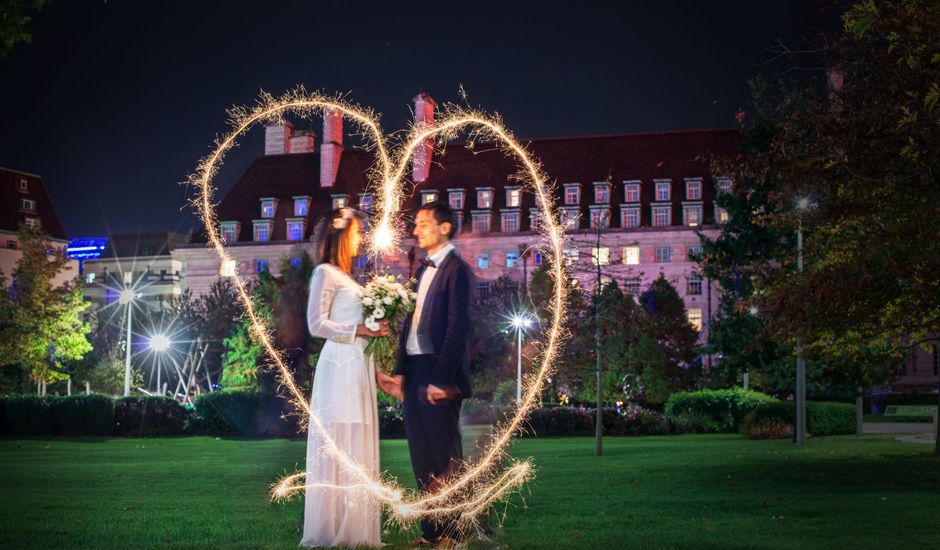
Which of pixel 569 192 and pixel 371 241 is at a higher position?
pixel 569 192

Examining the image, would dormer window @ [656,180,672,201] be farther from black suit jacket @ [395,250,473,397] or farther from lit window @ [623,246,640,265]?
black suit jacket @ [395,250,473,397]

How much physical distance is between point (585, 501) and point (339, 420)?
6.13m

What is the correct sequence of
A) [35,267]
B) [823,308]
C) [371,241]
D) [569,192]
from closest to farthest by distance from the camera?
1. [371,241]
2. [823,308]
3. [35,267]
4. [569,192]

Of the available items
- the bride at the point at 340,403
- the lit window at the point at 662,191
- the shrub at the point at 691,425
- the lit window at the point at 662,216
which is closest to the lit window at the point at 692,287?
the lit window at the point at 662,216

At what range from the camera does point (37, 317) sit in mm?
44312

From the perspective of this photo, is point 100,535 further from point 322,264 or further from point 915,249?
point 915,249

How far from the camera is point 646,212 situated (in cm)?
8750

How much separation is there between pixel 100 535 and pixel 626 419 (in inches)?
1213

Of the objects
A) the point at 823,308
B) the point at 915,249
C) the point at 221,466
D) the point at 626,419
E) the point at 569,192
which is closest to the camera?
the point at 915,249

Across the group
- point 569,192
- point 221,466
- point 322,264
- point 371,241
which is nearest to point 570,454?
point 221,466

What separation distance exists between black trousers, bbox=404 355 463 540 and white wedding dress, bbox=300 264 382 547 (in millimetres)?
401

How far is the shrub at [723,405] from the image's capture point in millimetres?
40094

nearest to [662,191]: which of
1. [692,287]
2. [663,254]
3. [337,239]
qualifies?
[663,254]

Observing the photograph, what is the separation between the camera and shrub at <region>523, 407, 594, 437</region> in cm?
3931
